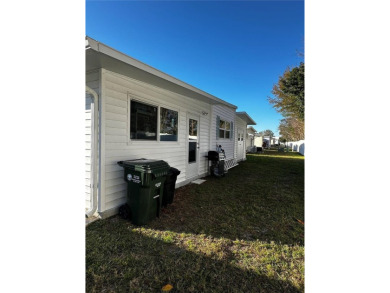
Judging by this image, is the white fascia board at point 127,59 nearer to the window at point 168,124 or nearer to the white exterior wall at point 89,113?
the white exterior wall at point 89,113

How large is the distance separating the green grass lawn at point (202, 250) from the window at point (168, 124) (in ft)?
5.91

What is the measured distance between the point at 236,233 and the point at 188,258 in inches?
37.8

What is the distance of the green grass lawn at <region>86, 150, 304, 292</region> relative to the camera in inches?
68.3

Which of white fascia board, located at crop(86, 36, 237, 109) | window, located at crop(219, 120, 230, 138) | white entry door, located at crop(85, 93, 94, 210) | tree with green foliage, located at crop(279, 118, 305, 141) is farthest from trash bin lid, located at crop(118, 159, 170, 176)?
tree with green foliage, located at crop(279, 118, 305, 141)

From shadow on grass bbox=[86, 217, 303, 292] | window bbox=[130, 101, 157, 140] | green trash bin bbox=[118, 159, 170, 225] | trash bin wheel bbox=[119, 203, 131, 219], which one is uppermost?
window bbox=[130, 101, 157, 140]

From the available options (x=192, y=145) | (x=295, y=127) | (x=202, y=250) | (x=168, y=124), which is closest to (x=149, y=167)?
(x=202, y=250)

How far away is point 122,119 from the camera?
330 centimetres

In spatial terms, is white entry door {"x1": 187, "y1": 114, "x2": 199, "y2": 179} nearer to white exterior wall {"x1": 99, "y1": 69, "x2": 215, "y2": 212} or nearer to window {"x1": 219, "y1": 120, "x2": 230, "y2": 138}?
white exterior wall {"x1": 99, "y1": 69, "x2": 215, "y2": 212}

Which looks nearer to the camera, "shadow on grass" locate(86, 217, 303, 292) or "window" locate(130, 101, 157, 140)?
"shadow on grass" locate(86, 217, 303, 292)

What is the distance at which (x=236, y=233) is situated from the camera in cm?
267

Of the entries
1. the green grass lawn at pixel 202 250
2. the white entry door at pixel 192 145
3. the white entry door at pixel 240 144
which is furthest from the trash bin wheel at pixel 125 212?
→ the white entry door at pixel 240 144

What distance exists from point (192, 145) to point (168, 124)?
4.89 feet

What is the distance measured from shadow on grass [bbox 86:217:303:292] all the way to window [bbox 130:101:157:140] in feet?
6.89
